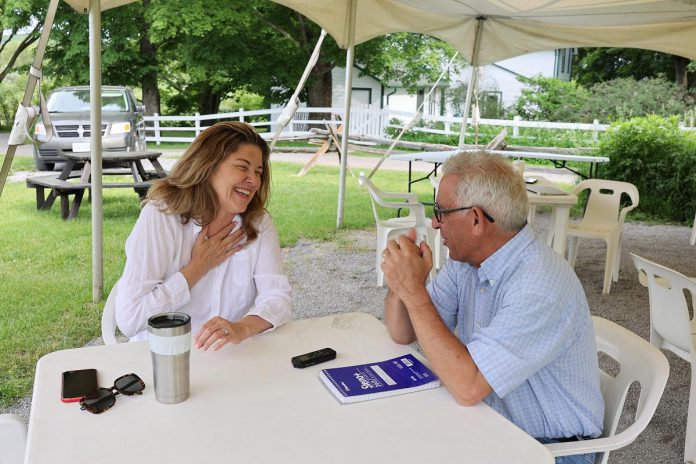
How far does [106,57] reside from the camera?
17.6 metres

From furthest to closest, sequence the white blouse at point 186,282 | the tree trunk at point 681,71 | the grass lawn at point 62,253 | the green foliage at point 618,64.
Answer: the green foliage at point 618,64 < the tree trunk at point 681,71 < the grass lawn at point 62,253 < the white blouse at point 186,282

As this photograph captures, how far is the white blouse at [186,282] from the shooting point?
1941 mm

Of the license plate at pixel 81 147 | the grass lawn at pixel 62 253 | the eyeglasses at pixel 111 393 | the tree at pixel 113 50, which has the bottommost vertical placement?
the grass lawn at pixel 62 253

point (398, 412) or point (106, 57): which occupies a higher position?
point (106, 57)

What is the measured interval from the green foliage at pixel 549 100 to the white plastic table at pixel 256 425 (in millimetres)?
19550

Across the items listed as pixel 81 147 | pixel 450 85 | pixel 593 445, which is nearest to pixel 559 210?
pixel 593 445

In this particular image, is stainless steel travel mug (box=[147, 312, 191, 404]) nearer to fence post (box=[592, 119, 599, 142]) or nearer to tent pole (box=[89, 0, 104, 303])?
tent pole (box=[89, 0, 104, 303])

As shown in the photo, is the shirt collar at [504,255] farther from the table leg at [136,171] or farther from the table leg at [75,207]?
the table leg at [136,171]

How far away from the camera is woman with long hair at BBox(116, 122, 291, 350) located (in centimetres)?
197

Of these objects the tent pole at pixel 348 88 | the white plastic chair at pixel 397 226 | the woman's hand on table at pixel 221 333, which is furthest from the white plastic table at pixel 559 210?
the woman's hand on table at pixel 221 333

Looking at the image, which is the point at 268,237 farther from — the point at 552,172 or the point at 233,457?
the point at 552,172

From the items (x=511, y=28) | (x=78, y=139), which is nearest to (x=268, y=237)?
(x=511, y=28)

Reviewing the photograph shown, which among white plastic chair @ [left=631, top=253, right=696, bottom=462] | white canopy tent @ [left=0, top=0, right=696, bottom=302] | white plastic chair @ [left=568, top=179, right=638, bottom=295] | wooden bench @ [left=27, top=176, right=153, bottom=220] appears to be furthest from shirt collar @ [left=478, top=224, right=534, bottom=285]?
wooden bench @ [left=27, top=176, right=153, bottom=220]

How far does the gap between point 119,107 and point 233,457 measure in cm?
1105
